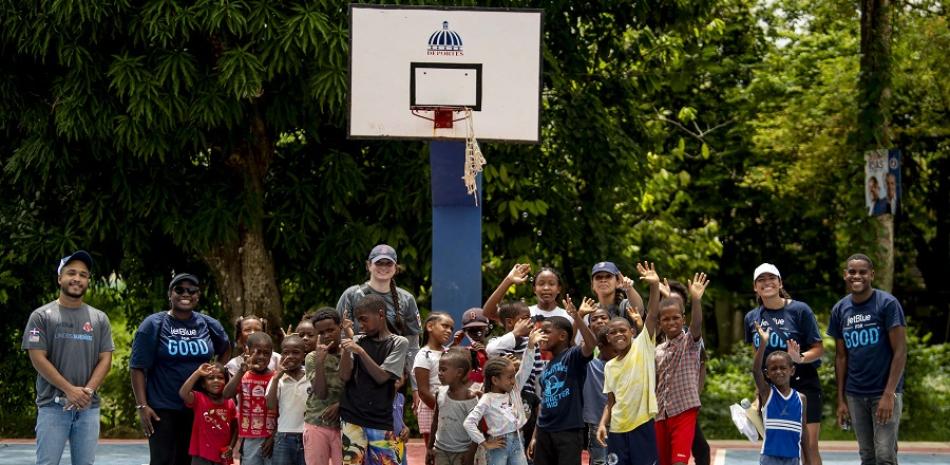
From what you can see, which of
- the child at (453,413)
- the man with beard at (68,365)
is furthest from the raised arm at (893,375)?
the man with beard at (68,365)

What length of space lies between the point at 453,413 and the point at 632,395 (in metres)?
1.26

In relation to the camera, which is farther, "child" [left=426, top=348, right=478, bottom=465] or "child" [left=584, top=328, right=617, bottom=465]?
"child" [left=584, top=328, right=617, bottom=465]

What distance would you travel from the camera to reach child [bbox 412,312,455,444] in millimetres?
9883

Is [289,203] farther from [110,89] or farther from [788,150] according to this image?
[788,150]

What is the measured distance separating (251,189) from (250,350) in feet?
19.2

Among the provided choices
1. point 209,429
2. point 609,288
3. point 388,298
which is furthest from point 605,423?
point 209,429

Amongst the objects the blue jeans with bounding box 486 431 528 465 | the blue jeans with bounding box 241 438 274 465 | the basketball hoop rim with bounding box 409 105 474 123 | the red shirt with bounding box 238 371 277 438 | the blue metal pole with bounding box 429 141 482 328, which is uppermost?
the basketball hoop rim with bounding box 409 105 474 123

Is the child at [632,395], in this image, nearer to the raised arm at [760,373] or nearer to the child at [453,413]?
the raised arm at [760,373]

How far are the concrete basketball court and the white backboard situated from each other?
3.35 m

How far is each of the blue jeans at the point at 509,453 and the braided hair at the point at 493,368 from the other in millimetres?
356

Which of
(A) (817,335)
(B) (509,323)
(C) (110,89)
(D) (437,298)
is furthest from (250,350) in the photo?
(C) (110,89)

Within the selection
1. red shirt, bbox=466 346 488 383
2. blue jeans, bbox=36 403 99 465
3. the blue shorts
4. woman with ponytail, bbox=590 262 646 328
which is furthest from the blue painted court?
blue jeans, bbox=36 403 99 465

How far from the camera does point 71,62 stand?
48.4 ft

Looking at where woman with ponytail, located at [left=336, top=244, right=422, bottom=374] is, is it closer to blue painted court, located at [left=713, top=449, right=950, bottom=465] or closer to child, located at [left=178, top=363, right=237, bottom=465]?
child, located at [left=178, top=363, right=237, bottom=465]
